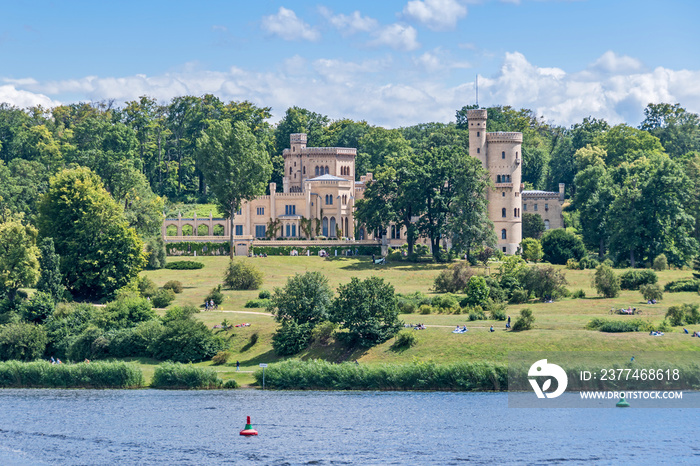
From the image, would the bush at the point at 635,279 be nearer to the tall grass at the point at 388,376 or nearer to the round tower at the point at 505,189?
→ the round tower at the point at 505,189

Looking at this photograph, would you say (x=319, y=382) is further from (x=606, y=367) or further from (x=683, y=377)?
(x=683, y=377)

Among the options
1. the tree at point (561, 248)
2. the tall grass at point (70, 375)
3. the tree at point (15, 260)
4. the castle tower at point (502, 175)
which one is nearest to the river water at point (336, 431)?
the tall grass at point (70, 375)

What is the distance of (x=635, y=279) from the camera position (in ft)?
270

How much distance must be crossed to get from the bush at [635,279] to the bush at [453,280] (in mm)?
12679

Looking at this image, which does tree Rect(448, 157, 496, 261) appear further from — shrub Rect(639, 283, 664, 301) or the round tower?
shrub Rect(639, 283, 664, 301)

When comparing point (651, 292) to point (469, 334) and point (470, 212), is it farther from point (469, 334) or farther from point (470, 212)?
point (470, 212)

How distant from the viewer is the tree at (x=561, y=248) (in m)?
102

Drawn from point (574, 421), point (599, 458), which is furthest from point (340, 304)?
point (599, 458)

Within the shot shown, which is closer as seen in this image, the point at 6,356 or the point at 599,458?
the point at 599,458

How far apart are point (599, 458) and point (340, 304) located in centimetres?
2708

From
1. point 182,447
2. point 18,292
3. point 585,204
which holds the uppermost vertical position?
point 585,204

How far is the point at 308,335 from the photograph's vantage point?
2542 inches

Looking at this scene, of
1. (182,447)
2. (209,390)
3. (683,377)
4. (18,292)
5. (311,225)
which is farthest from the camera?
(311,225)

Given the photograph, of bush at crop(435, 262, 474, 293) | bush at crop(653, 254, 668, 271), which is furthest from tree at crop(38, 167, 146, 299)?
bush at crop(653, 254, 668, 271)
